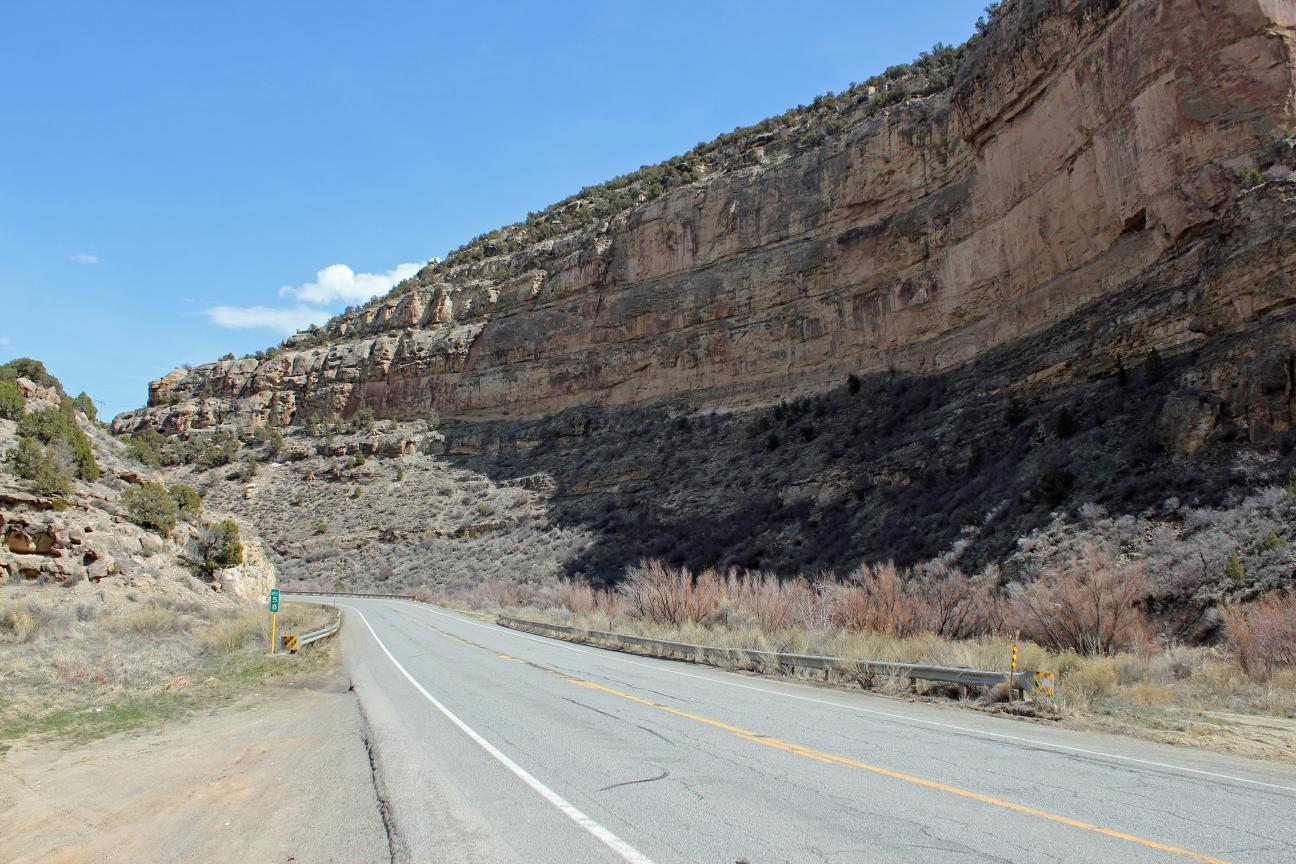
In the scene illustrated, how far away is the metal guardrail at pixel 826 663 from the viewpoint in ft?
33.1

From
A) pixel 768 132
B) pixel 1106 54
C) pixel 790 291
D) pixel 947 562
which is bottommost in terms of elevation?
pixel 947 562

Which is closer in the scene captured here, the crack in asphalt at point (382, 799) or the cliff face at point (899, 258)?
the crack in asphalt at point (382, 799)

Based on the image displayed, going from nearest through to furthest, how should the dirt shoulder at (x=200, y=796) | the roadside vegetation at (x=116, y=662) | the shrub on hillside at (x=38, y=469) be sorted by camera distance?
the dirt shoulder at (x=200, y=796) → the roadside vegetation at (x=116, y=662) → the shrub on hillside at (x=38, y=469)

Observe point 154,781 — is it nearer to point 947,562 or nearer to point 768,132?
point 947,562

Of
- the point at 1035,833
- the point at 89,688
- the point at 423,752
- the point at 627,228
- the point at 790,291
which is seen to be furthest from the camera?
the point at 627,228

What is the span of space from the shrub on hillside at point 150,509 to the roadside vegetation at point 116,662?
3.83 m

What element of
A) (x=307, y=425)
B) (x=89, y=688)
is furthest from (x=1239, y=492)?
(x=307, y=425)

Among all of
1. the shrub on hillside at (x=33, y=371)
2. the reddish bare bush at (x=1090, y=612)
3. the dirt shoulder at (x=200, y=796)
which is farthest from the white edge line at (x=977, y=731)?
the shrub on hillside at (x=33, y=371)

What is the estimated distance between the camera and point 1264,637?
10.3 metres

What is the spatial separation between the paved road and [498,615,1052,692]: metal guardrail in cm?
68

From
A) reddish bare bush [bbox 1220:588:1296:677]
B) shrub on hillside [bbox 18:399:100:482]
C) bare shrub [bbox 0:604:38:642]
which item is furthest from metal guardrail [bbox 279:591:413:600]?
reddish bare bush [bbox 1220:588:1296:677]

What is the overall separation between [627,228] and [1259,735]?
52031 mm

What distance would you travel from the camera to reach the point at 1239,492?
1592 cm

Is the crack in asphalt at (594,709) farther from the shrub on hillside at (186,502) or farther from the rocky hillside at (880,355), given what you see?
the shrub on hillside at (186,502)
